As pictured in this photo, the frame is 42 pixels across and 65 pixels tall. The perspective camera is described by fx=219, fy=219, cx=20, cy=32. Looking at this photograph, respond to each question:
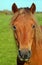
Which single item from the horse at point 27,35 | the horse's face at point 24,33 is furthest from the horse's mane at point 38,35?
the horse's face at point 24,33

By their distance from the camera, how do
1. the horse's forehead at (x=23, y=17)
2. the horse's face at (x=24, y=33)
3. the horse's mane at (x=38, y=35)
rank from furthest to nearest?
the horse's mane at (x=38, y=35)
the horse's forehead at (x=23, y=17)
the horse's face at (x=24, y=33)

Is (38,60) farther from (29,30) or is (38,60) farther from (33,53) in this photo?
(29,30)

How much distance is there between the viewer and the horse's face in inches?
146

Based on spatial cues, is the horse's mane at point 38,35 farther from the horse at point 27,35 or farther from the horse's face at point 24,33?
the horse's face at point 24,33

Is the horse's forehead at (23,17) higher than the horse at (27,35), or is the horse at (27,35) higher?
the horse's forehead at (23,17)

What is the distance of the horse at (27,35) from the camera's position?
375 cm

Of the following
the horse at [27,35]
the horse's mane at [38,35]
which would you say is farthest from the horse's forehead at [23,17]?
the horse's mane at [38,35]

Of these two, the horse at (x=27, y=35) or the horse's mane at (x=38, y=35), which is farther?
the horse's mane at (x=38, y=35)

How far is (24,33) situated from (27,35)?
0.21ft

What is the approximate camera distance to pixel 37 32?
4184 mm

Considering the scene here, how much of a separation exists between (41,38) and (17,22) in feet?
2.40

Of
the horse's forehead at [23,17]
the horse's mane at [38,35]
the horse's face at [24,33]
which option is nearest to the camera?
the horse's face at [24,33]

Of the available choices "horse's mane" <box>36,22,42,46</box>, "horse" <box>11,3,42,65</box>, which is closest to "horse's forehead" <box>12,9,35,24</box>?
"horse" <box>11,3,42,65</box>

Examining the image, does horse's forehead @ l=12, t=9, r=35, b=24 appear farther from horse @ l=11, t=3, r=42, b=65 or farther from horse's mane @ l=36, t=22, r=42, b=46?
horse's mane @ l=36, t=22, r=42, b=46
